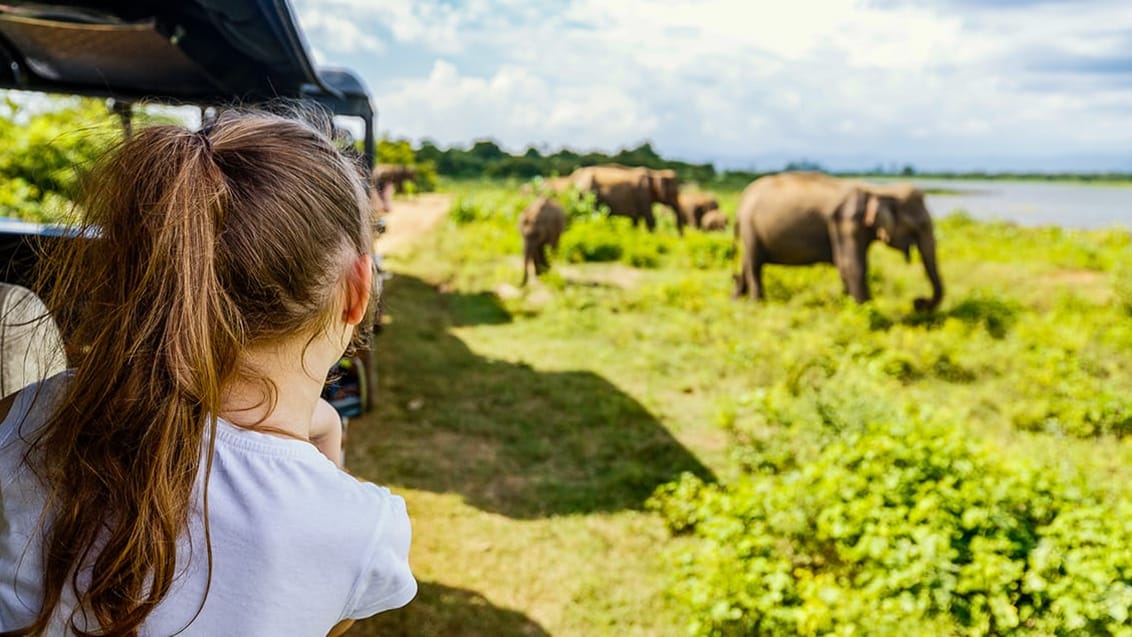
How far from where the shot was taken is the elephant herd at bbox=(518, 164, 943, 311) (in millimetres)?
10422

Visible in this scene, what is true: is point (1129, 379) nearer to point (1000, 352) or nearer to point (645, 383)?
point (1000, 352)

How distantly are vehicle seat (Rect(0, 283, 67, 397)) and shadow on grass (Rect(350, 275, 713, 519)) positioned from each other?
3.42m

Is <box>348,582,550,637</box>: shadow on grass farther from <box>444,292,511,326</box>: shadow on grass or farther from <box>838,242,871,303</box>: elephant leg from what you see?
<box>838,242,871,303</box>: elephant leg

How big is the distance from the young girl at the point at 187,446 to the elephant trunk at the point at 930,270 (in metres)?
10.3

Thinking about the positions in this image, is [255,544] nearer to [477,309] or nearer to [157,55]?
[157,55]

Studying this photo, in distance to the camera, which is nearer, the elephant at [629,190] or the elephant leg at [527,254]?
the elephant leg at [527,254]

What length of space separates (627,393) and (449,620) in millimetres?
3582

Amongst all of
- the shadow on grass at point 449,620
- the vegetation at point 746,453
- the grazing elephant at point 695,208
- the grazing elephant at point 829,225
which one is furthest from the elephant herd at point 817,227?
the grazing elephant at point 695,208

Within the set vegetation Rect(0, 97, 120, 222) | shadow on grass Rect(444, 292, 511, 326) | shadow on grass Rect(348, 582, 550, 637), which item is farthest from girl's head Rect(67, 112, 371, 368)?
shadow on grass Rect(444, 292, 511, 326)

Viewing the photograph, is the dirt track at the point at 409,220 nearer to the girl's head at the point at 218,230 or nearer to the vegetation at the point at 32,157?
the vegetation at the point at 32,157

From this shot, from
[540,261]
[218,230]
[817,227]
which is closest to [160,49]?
[218,230]

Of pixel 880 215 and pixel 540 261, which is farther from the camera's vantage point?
pixel 540 261

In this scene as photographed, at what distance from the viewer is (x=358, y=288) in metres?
1.29

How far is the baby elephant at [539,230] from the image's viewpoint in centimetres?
1209
